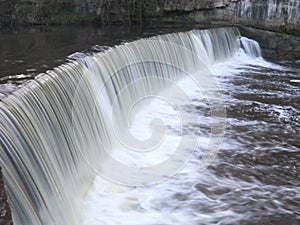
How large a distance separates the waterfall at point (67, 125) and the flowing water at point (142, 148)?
0.05 feet

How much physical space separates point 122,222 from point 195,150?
225 centimetres

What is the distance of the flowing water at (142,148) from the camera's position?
3.91 metres

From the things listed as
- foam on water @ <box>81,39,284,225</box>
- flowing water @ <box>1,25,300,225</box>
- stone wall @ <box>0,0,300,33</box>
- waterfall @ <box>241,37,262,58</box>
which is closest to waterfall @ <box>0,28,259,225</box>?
flowing water @ <box>1,25,300,225</box>

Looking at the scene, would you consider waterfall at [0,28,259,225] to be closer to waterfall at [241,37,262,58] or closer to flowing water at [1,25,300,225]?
flowing water at [1,25,300,225]

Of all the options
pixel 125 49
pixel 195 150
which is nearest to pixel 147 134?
pixel 195 150

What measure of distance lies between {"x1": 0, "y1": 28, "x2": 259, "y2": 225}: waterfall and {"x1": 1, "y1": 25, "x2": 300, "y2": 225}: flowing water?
2cm

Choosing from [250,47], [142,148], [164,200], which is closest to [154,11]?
[250,47]

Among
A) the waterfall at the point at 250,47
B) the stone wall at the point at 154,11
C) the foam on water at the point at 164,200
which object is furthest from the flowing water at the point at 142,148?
the stone wall at the point at 154,11

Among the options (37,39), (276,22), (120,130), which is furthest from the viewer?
(276,22)

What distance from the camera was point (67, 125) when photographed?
16.2ft

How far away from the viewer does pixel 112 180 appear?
5.16 meters

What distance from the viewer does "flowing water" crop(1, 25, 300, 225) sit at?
3.91 m

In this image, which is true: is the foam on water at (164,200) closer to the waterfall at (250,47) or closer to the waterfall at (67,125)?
the waterfall at (67,125)

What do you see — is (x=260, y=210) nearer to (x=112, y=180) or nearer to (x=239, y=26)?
(x=112, y=180)
